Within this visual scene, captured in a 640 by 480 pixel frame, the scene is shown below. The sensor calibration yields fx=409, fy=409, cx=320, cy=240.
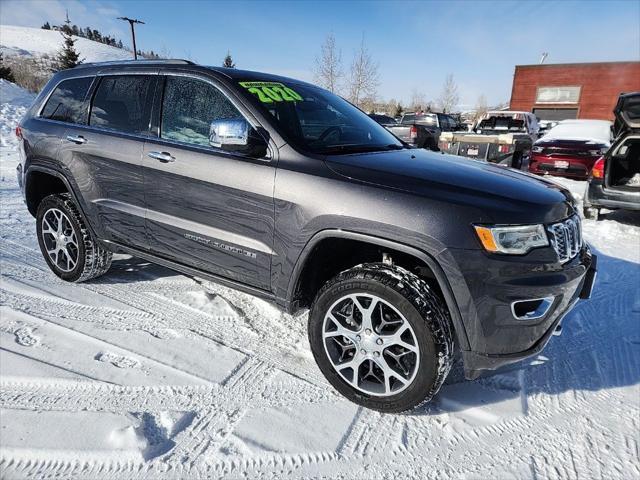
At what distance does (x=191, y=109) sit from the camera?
2709 millimetres

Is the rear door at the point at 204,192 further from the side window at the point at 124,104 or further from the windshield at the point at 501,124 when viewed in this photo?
the windshield at the point at 501,124

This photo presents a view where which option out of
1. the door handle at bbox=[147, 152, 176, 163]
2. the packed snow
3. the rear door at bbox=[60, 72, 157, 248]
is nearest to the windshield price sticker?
the door handle at bbox=[147, 152, 176, 163]

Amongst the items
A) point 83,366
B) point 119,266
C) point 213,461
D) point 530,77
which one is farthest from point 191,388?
point 530,77

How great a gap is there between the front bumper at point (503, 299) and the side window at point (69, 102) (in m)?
3.12

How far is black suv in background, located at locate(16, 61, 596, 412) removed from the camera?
194cm

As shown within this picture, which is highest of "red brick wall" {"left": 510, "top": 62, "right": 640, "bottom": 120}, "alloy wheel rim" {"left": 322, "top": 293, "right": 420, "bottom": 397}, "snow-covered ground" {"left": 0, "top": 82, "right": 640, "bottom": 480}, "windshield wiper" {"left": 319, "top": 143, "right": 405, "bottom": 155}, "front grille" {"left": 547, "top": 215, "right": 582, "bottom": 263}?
"red brick wall" {"left": 510, "top": 62, "right": 640, "bottom": 120}

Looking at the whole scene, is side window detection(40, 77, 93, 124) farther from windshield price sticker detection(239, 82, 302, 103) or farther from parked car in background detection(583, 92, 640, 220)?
parked car in background detection(583, 92, 640, 220)

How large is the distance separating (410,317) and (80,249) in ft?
9.02

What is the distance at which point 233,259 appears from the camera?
8.28 ft

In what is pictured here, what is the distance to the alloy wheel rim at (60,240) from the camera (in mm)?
3400

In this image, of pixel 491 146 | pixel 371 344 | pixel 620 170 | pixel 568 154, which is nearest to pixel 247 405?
pixel 371 344

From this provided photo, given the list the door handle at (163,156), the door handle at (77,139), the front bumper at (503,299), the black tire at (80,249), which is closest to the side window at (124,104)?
the door handle at (77,139)

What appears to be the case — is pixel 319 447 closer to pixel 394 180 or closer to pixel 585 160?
pixel 394 180

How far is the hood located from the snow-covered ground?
3.62 feet
